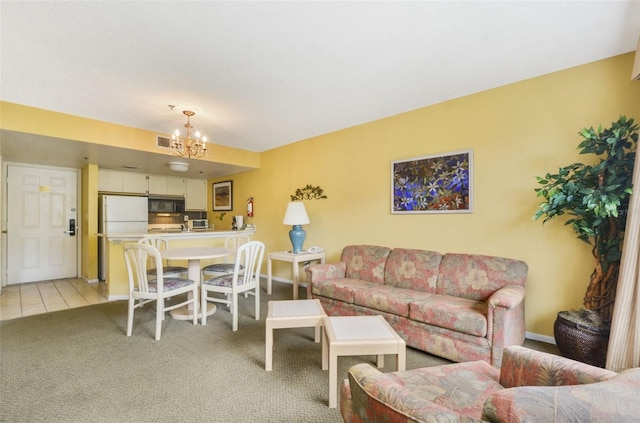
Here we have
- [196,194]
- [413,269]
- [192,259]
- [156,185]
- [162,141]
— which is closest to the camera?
[413,269]

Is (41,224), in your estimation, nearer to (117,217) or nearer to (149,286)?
(117,217)

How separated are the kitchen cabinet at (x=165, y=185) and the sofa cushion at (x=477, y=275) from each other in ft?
18.9

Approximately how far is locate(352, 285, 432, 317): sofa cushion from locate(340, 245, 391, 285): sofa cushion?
274 mm

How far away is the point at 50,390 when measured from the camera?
192 centimetres

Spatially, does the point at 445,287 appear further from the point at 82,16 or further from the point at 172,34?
the point at 82,16

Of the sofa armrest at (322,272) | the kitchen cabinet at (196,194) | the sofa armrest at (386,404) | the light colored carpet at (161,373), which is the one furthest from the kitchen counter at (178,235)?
the sofa armrest at (386,404)

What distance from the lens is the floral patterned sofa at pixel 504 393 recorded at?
2.11 ft

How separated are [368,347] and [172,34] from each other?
2461 millimetres

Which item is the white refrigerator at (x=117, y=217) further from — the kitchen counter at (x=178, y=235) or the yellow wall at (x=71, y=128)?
the yellow wall at (x=71, y=128)

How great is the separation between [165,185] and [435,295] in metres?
5.85

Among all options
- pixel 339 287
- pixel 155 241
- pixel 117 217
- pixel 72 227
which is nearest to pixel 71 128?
pixel 155 241

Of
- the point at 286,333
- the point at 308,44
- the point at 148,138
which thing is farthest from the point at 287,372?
the point at 148,138

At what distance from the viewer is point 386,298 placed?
262 centimetres

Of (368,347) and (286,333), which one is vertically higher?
(368,347)
